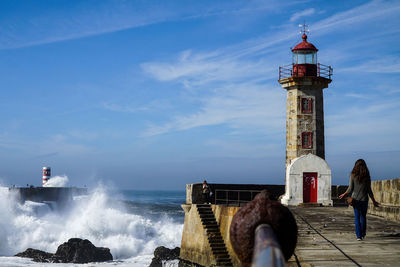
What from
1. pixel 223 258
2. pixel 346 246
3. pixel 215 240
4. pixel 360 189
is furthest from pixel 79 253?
pixel 360 189

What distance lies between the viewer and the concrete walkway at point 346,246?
6410 millimetres

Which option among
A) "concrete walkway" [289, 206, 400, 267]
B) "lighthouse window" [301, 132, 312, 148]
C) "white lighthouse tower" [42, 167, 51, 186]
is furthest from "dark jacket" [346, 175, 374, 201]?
"white lighthouse tower" [42, 167, 51, 186]

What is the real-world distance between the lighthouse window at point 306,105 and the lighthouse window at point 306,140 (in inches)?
42.4

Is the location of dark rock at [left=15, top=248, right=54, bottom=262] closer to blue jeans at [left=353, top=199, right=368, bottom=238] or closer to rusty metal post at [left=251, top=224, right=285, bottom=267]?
blue jeans at [left=353, top=199, right=368, bottom=238]

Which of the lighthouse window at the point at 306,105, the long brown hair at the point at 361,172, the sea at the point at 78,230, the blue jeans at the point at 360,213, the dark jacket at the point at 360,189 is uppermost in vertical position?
the lighthouse window at the point at 306,105

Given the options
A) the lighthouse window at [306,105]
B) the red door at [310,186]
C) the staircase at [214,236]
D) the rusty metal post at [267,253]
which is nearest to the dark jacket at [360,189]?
the rusty metal post at [267,253]

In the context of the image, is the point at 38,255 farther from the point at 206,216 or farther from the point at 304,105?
the point at 304,105

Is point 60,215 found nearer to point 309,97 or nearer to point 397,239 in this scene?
point 309,97

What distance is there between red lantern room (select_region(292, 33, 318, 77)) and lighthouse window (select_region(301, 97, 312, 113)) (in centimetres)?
116

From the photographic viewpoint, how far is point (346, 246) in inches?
307

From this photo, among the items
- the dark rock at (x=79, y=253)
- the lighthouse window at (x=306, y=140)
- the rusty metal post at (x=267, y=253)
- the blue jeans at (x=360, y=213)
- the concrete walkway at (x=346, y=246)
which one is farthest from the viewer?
the dark rock at (x=79, y=253)

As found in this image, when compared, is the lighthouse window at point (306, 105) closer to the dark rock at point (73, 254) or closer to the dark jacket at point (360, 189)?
the dark rock at point (73, 254)

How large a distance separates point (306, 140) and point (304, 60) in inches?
149

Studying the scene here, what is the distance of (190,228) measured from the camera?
16828mm
